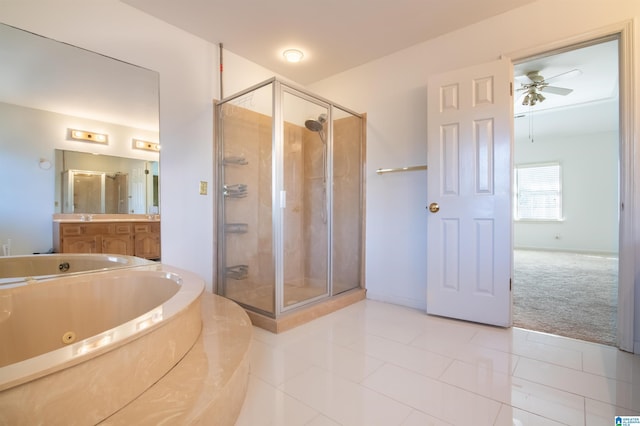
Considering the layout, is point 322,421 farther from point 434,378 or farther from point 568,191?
point 568,191

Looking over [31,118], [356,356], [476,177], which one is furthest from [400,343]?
[31,118]

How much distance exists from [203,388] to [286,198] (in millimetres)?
1686

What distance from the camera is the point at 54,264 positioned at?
1.81m

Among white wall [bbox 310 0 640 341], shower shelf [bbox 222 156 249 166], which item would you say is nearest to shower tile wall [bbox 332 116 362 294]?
white wall [bbox 310 0 640 341]

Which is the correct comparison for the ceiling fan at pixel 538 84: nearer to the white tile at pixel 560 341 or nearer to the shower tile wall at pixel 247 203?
the white tile at pixel 560 341

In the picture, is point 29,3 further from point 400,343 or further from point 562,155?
point 562,155

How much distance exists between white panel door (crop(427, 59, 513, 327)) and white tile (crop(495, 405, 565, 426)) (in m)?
1.10

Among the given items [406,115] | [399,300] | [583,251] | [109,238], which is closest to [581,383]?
[399,300]

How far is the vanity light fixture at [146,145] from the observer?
2.19 m

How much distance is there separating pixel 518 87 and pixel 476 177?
2.24 m

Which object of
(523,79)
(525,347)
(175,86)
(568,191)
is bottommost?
(525,347)

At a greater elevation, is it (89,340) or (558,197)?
(558,197)

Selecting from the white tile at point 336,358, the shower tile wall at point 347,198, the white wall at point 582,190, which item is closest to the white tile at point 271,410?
the white tile at point 336,358

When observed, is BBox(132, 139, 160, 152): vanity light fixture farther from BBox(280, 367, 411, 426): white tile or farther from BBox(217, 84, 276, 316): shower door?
BBox(280, 367, 411, 426): white tile
